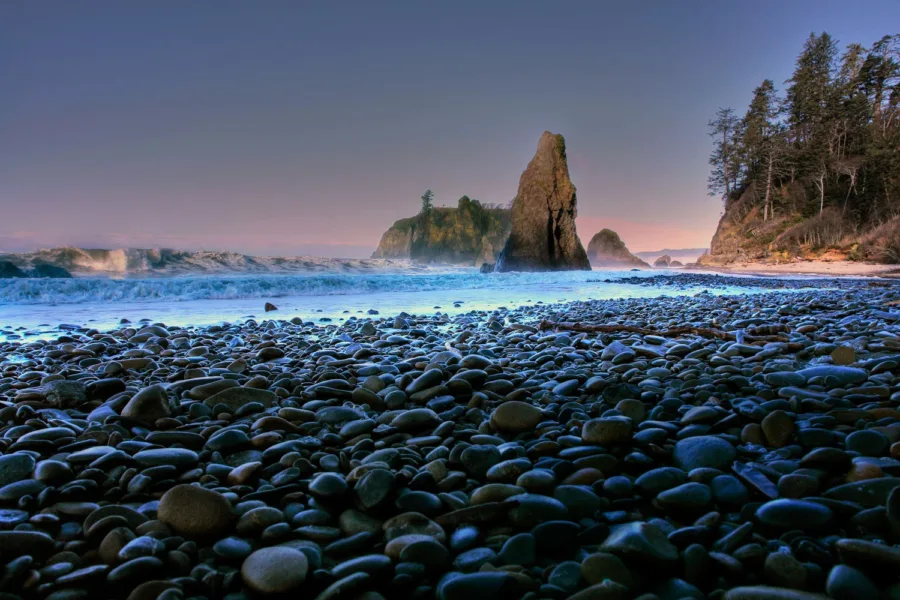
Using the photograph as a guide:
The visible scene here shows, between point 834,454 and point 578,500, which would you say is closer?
point 578,500

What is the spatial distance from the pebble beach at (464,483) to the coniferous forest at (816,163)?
28638mm

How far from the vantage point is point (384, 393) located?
2.54m

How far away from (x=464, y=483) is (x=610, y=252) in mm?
70062

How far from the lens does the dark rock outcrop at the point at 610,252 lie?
65.2 metres

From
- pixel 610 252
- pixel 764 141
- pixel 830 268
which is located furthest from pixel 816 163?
pixel 610 252

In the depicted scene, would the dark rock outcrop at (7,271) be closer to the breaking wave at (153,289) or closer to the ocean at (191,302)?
the breaking wave at (153,289)

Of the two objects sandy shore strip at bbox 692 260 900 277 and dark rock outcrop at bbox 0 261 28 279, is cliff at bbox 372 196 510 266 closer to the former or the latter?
sandy shore strip at bbox 692 260 900 277

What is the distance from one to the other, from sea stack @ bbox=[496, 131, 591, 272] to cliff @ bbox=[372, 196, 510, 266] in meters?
32.7

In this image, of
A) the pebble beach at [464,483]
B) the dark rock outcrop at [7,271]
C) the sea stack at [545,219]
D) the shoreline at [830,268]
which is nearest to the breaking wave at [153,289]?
the dark rock outcrop at [7,271]

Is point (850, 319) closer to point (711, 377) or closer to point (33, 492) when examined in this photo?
point (711, 377)

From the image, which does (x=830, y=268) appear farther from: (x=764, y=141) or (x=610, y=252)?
(x=610, y=252)

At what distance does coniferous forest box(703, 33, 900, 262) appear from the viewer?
29567mm

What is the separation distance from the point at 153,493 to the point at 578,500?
1410mm

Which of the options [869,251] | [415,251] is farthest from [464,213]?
[869,251]
